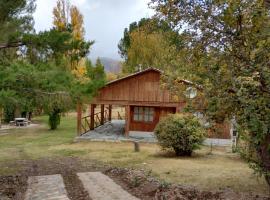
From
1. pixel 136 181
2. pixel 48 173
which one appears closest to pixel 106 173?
pixel 48 173

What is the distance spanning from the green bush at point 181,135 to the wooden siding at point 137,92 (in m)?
7.48

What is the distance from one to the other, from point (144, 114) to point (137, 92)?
279 cm

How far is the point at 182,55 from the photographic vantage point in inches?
414

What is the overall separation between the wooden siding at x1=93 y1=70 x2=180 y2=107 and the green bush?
7.48 metres

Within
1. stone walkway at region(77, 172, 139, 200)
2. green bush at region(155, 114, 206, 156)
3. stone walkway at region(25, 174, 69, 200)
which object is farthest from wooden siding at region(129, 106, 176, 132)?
stone walkway at region(25, 174, 69, 200)

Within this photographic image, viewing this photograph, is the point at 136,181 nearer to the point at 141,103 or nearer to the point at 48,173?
the point at 48,173

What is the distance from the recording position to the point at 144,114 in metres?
29.1

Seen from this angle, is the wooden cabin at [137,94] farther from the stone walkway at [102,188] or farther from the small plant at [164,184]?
the small plant at [164,184]

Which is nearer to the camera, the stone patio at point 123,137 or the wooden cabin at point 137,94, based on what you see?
the stone patio at point 123,137

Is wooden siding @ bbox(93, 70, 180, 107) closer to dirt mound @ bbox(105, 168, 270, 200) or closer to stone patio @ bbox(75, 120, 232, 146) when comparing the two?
stone patio @ bbox(75, 120, 232, 146)

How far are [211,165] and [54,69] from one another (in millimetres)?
6710

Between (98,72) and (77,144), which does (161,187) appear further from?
(77,144)

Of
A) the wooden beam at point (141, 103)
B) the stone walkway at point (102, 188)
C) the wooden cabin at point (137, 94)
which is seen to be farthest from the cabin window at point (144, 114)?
the stone walkway at point (102, 188)

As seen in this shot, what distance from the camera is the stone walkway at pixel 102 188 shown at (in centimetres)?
1023
